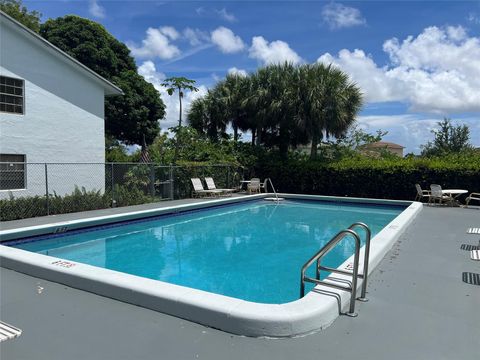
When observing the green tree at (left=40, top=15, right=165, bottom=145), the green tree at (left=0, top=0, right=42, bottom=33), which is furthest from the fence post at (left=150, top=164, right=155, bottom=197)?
the green tree at (left=0, top=0, right=42, bottom=33)

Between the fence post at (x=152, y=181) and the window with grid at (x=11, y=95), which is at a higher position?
the window with grid at (x=11, y=95)

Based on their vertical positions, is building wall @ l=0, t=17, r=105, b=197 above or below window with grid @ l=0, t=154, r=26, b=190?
above

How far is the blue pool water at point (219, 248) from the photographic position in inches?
249

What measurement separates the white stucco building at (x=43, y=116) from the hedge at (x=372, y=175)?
30.8 feet

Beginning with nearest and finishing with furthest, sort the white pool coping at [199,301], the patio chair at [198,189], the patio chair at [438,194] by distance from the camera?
the white pool coping at [199,301], the patio chair at [438,194], the patio chair at [198,189]

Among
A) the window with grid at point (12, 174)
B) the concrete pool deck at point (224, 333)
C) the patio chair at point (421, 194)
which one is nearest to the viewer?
the concrete pool deck at point (224, 333)

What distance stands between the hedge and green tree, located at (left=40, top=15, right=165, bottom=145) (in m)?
11.4

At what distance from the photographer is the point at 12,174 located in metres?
12.3

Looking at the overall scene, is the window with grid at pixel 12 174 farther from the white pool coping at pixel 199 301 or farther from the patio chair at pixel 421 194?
the patio chair at pixel 421 194

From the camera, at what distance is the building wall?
40.9ft

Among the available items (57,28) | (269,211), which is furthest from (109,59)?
(269,211)

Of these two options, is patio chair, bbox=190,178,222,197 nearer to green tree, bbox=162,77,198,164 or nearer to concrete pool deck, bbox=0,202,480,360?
green tree, bbox=162,77,198,164

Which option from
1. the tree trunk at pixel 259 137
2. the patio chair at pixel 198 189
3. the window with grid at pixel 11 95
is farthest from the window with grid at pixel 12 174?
the tree trunk at pixel 259 137

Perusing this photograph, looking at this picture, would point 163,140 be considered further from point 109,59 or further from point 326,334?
point 326,334
